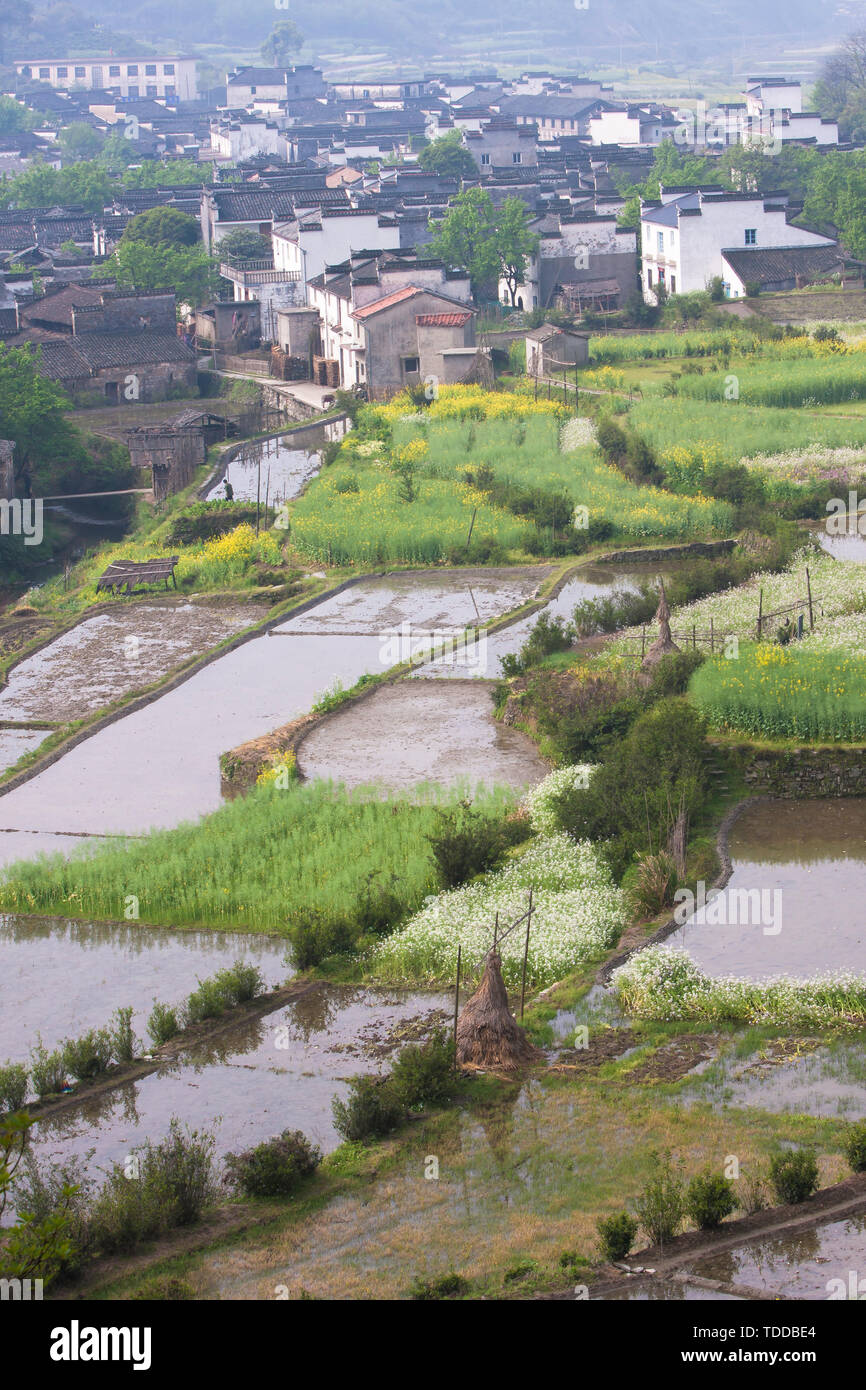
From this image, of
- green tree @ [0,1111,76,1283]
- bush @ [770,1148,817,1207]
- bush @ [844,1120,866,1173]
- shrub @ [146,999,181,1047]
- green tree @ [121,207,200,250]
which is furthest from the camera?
green tree @ [121,207,200,250]

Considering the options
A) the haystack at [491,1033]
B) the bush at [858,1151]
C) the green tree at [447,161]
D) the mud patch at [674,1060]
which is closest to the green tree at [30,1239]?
the haystack at [491,1033]

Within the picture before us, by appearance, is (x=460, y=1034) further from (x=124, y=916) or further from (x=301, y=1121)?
(x=124, y=916)

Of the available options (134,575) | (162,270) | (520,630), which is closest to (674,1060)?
(520,630)

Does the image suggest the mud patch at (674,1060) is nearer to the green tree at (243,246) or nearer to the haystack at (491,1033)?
the haystack at (491,1033)

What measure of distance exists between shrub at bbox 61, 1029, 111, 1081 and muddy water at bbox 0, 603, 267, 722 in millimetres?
10184

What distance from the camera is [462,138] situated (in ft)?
286

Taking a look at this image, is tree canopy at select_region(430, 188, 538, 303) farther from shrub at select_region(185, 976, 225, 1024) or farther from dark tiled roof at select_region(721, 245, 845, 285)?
shrub at select_region(185, 976, 225, 1024)

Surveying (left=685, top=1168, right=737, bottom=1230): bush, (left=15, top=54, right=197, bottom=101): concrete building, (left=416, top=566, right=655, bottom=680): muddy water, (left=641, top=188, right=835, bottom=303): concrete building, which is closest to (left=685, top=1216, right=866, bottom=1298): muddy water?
(left=685, top=1168, right=737, bottom=1230): bush

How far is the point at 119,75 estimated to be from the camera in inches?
5413

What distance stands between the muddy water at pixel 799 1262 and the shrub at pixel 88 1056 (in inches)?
221

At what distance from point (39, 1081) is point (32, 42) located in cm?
14692

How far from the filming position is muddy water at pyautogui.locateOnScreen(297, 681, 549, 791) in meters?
20.4

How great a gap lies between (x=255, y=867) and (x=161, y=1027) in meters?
3.31

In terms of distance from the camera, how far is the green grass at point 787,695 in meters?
19.0
